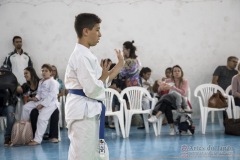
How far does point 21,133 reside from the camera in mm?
7398

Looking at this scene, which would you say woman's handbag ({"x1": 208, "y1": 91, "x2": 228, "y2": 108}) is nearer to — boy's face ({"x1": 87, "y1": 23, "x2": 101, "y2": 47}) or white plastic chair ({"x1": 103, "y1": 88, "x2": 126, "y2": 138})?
white plastic chair ({"x1": 103, "y1": 88, "x2": 126, "y2": 138})

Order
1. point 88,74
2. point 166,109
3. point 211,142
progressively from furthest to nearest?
point 166,109, point 211,142, point 88,74

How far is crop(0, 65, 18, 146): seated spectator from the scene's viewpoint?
24.3 feet

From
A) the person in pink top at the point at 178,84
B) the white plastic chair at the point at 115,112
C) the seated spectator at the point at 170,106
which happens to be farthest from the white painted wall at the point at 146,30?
the seated spectator at the point at 170,106

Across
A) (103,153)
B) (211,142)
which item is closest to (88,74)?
(103,153)

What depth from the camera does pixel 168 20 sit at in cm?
1077

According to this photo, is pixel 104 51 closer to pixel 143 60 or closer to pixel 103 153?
pixel 143 60

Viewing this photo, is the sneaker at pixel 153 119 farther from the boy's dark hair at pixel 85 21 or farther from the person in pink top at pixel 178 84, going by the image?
the boy's dark hair at pixel 85 21

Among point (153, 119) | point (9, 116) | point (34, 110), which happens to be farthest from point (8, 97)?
point (153, 119)

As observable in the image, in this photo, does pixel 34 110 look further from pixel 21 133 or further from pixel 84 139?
pixel 84 139

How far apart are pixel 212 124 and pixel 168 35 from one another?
2.25 m

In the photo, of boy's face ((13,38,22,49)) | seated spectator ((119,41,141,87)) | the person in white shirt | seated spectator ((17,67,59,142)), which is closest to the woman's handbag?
seated spectator ((119,41,141,87))

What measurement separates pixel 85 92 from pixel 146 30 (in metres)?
7.48

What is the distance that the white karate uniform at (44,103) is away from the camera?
7.64 meters
